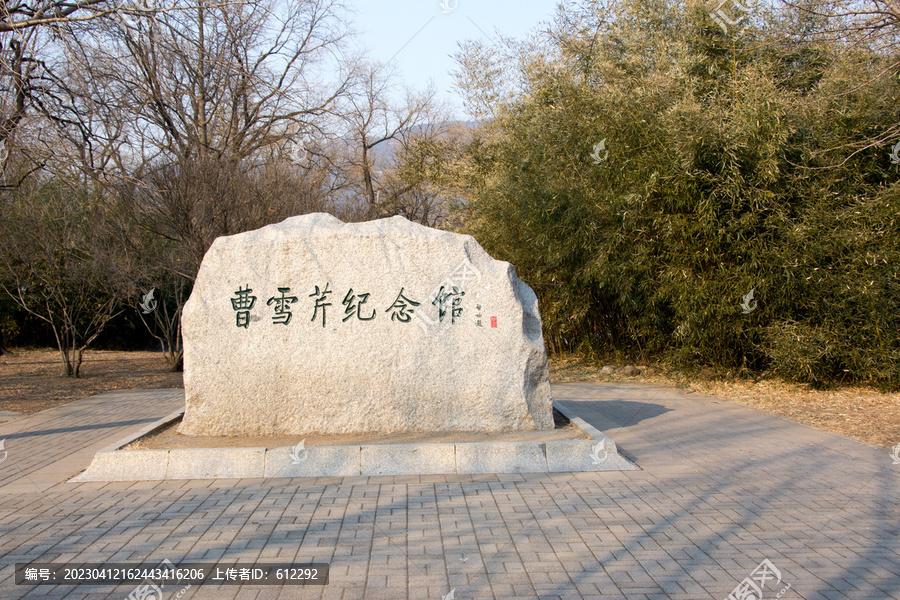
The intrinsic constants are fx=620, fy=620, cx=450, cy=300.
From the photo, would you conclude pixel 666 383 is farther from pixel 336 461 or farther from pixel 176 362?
pixel 176 362

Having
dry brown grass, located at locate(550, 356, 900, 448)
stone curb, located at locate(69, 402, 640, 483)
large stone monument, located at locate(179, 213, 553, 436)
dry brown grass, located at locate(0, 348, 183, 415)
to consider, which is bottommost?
dry brown grass, located at locate(550, 356, 900, 448)

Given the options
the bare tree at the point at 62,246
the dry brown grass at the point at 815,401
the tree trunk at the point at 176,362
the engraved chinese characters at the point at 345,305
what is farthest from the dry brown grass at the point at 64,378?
the dry brown grass at the point at 815,401

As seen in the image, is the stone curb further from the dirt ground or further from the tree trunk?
the tree trunk

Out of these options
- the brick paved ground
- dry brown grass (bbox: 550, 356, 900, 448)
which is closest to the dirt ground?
dry brown grass (bbox: 550, 356, 900, 448)

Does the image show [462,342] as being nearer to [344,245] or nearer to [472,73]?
[344,245]

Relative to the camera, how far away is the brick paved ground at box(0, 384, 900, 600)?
115 inches

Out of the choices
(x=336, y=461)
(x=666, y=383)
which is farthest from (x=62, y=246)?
(x=666, y=383)

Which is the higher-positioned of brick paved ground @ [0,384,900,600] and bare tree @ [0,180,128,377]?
bare tree @ [0,180,128,377]

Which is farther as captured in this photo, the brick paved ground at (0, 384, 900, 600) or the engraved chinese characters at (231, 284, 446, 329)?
the engraved chinese characters at (231, 284, 446, 329)

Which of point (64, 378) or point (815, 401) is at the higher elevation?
point (64, 378)

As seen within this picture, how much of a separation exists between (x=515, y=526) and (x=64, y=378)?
9.90m

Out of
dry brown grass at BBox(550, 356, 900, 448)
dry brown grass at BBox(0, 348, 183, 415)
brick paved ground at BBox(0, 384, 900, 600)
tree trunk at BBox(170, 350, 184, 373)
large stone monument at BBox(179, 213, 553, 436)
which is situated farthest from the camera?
tree trunk at BBox(170, 350, 184, 373)

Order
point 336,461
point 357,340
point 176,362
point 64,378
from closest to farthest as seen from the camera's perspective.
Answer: point 336,461
point 357,340
point 64,378
point 176,362

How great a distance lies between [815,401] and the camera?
25.1 feet
